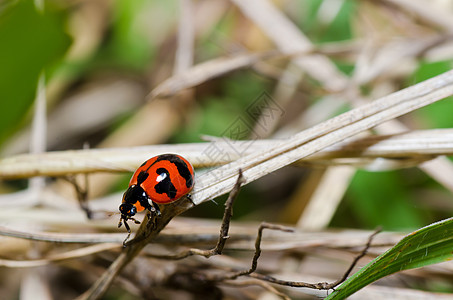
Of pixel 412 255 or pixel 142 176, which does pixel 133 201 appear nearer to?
pixel 142 176

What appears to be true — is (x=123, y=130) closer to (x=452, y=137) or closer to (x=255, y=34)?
(x=255, y=34)

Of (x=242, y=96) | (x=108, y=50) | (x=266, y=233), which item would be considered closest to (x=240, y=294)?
(x=266, y=233)

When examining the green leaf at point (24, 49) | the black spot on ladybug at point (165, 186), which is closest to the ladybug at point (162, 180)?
the black spot on ladybug at point (165, 186)

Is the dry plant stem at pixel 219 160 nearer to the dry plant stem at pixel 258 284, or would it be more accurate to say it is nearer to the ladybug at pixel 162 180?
the ladybug at pixel 162 180

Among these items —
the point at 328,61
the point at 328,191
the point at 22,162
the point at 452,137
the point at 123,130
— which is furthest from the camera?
the point at 123,130

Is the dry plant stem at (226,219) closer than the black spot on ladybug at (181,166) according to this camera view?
Yes

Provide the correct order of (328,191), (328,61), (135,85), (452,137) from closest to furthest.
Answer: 1. (452,137)
2. (328,191)
3. (328,61)
4. (135,85)

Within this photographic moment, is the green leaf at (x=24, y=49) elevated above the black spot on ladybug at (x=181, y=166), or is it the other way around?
the green leaf at (x=24, y=49)
